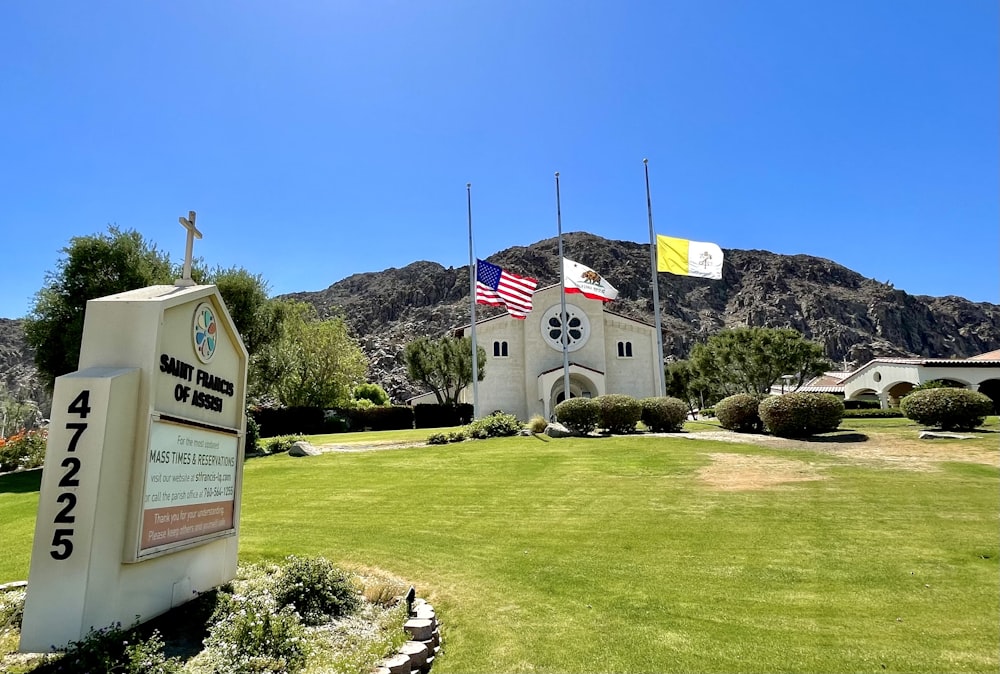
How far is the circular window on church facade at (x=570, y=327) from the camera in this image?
46625 millimetres

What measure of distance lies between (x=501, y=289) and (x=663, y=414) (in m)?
12.1

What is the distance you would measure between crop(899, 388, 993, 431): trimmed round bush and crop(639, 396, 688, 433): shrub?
29.3 ft

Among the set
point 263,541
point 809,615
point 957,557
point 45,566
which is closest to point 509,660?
point 809,615

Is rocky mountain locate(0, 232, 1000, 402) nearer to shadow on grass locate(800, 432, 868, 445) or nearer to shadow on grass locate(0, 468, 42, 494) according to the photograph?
shadow on grass locate(0, 468, 42, 494)

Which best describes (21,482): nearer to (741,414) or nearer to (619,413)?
(619,413)

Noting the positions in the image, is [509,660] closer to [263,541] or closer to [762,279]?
[263,541]

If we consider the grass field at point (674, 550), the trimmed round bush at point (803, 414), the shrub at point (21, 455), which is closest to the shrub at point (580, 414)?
the trimmed round bush at point (803, 414)

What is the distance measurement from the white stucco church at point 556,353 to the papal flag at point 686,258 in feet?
53.0

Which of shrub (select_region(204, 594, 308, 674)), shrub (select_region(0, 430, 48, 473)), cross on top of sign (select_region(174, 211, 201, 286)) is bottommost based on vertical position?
shrub (select_region(204, 594, 308, 674))

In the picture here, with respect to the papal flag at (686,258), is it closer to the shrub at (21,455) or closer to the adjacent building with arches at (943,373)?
the adjacent building with arches at (943,373)

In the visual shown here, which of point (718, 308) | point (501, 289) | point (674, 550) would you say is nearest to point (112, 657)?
point (674, 550)

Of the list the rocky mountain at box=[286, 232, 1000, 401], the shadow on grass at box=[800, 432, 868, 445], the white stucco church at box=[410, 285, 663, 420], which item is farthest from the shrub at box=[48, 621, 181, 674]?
the rocky mountain at box=[286, 232, 1000, 401]

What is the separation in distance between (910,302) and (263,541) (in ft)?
609

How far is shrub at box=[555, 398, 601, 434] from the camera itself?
25625 millimetres
